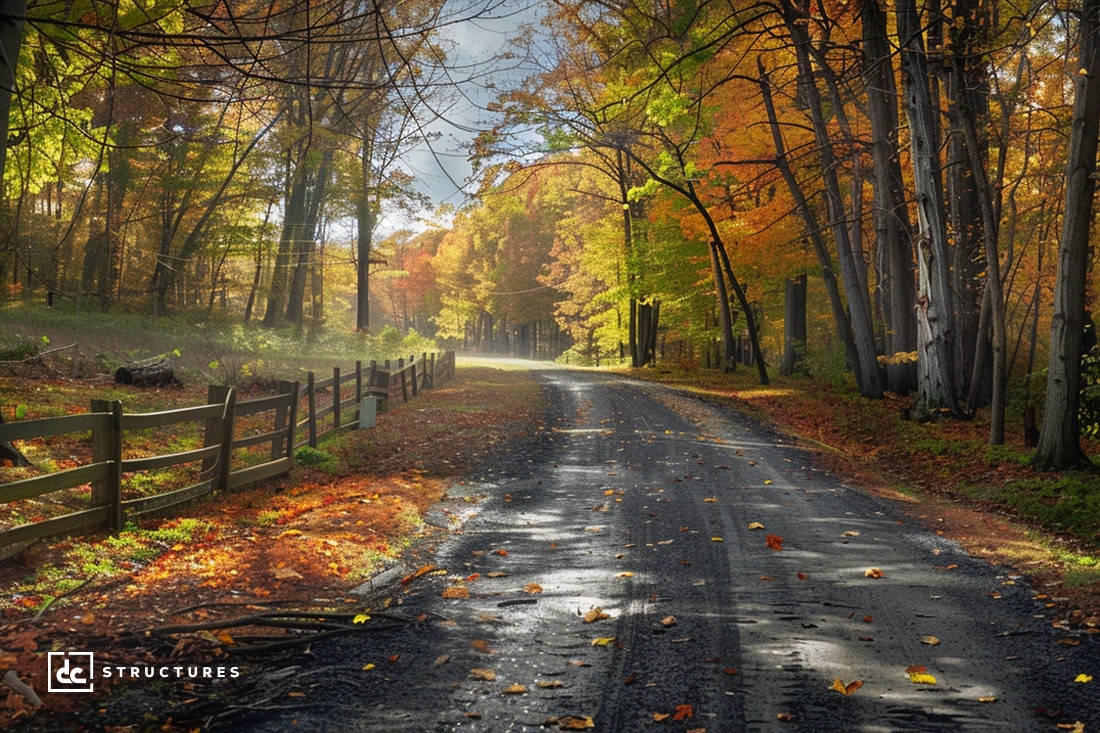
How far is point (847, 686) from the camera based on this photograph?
14.8 feet

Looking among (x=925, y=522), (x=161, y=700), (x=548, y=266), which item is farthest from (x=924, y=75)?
(x=548, y=266)

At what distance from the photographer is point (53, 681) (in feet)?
14.5

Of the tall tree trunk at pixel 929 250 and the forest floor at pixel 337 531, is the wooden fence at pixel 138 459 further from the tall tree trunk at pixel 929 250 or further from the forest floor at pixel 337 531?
the tall tree trunk at pixel 929 250

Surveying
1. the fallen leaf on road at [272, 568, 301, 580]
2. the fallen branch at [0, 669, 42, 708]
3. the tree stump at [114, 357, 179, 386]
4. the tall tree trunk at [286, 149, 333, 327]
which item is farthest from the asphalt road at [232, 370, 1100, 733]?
the tall tree trunk at [286, 149, 333, 327]

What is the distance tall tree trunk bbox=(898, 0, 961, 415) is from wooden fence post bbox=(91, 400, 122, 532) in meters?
13.9

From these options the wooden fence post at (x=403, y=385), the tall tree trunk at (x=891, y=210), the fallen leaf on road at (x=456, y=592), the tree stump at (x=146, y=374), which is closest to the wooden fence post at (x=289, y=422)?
the fallen leaf on road at (x=456, y=592)

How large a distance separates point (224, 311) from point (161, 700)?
37.2 meters

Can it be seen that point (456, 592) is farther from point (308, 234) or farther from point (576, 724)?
point (308, 234)

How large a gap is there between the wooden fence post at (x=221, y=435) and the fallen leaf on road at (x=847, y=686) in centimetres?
692

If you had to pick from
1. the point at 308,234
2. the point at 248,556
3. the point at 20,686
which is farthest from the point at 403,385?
the point at 308,234

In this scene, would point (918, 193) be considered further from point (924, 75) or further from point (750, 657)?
point (750, 657)

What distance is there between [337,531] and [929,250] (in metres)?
12.6

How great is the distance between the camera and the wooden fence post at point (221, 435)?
9164mm

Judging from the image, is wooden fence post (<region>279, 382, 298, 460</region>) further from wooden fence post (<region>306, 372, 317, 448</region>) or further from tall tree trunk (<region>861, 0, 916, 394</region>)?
tall tree trunk (<region>861, 0, 916, 394</region>)
